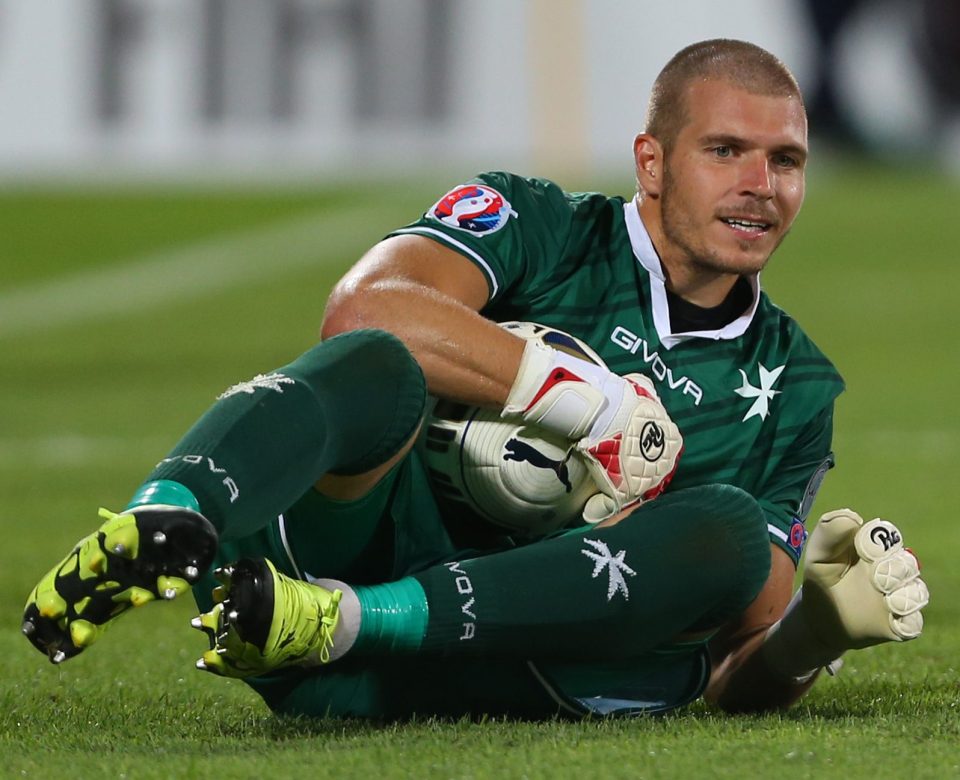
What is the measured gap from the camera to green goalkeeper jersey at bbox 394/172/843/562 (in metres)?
3.39

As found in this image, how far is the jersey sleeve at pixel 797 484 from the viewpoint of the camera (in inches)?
133

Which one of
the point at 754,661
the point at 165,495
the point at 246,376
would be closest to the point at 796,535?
the point at 754,661

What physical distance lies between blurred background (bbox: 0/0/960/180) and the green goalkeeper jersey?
44.2 ft

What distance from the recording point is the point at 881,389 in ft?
34.2

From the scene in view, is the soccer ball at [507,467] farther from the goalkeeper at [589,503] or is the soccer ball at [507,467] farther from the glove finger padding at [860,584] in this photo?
the glove finger padding at [860,584]

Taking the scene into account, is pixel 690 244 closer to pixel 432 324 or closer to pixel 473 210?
pixel 473 210

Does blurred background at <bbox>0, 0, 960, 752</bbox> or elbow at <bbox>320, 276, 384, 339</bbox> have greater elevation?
elbow at <bbox>320, 276, 384, 339</bbox>

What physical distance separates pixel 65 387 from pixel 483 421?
8.05 m

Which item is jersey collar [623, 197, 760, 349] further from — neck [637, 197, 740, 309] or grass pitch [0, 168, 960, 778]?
grass pitch [0, 168, 960, 778]

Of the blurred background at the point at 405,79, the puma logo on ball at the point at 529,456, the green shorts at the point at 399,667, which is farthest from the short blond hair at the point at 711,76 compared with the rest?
the blurred background at the point at 405,79

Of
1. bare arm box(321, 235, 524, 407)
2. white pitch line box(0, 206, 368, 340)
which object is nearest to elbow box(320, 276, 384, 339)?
bare arm box(321, 235, 524, 407)

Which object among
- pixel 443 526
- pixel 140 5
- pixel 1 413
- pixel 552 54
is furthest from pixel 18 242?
pixel 443 526

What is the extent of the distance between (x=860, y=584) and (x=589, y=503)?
480 mm

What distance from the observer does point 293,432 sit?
270 cm
